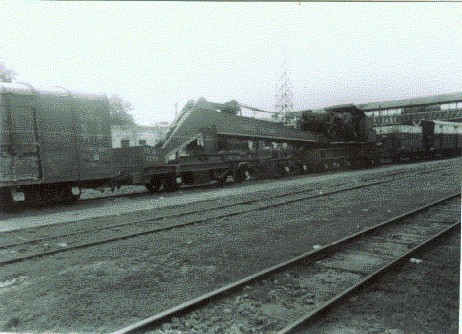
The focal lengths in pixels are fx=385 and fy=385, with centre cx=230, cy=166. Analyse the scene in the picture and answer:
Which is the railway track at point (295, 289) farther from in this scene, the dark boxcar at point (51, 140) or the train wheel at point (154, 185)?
the train wheel at point (154, 185)

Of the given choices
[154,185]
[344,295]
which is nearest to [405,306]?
[344,295]

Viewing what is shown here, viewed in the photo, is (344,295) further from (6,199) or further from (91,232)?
(6,199)

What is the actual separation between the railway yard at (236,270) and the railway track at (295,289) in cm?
1


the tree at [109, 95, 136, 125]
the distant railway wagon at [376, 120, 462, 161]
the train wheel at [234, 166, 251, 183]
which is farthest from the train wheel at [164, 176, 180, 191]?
the tree at [109, 95, 136, 125]

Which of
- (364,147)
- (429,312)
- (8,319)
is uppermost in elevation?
(364,147)

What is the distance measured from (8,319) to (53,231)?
4072 millimetres

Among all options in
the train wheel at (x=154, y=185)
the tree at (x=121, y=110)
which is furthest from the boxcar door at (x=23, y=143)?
the tree at (x=121, y=110)

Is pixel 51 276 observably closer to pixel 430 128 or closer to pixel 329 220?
pixel 329 220

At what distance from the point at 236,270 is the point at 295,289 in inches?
36.0

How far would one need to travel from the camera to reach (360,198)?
1060 cm

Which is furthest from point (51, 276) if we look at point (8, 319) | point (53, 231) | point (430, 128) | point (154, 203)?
point (430, 128)

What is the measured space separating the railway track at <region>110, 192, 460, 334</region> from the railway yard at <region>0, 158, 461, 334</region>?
0.5 inches

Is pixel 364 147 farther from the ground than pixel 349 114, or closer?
closer

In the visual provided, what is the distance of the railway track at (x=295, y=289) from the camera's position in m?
3.48
